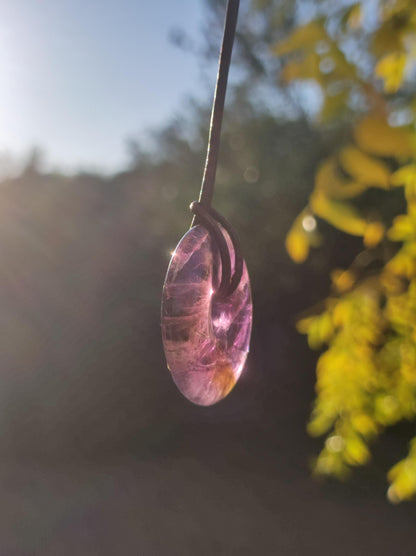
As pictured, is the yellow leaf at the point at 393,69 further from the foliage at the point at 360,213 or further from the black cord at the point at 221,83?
the black cord at the point at 221,83

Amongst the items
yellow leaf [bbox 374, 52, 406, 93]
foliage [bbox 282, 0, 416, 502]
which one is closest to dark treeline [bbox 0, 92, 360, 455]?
foliage [bbox 282, 0, 416, 502]

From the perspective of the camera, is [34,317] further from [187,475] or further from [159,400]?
[187,475]

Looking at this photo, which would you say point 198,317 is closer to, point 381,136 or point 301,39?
point 381,136

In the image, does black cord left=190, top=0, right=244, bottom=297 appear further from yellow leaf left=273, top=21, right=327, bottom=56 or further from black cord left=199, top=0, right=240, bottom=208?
yellow leaf left=273, top=21, right=327, bottom=56

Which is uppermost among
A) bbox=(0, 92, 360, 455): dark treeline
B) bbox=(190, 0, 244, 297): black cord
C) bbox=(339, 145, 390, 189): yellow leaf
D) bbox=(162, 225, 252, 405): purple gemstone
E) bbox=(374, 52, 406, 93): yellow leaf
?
bbox=(0, 92, 360, 455): dark treeline

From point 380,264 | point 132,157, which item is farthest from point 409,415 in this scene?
point 132,157
